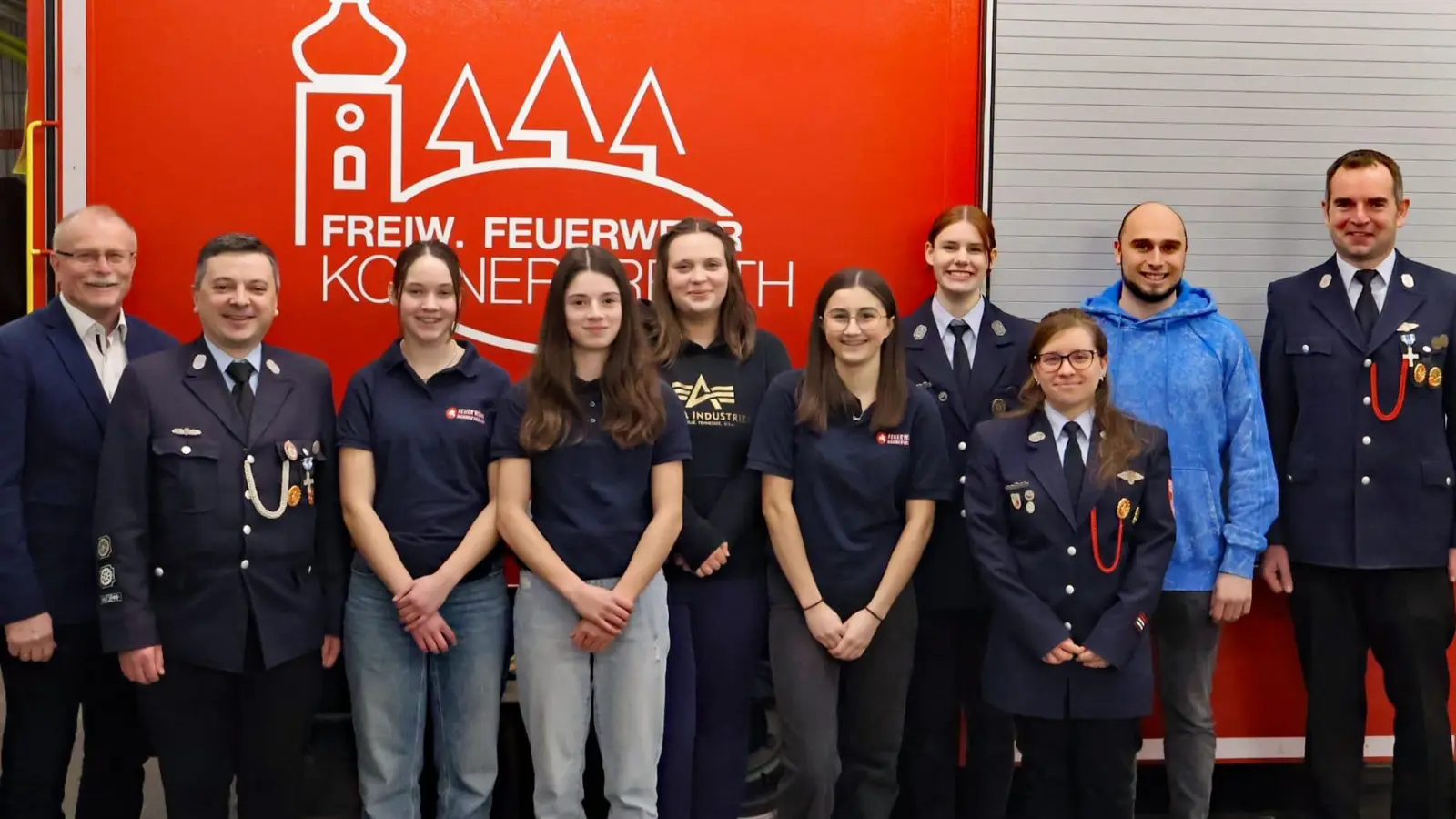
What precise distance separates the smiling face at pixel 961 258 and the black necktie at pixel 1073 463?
20.0 inches

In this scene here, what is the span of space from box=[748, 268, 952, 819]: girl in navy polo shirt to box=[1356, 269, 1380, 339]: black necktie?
137cm

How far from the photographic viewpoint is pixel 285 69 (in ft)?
11.0

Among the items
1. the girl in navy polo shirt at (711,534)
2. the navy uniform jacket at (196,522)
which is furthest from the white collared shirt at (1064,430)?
the navy uniform jacket at (196,522)

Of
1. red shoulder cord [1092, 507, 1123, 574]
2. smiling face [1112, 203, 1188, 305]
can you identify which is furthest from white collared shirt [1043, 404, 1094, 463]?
smiling face [1112, 203, 1188, 305]

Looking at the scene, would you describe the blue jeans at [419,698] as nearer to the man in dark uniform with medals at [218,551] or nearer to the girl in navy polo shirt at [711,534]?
the man in dark uniform with medals at [218,551]

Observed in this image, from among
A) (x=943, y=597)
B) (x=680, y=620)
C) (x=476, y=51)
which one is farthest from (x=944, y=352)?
(x=476, y=51)

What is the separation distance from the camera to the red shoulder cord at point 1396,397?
3434mm

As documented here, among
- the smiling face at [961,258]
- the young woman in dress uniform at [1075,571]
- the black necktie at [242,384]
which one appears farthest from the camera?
the smiling face at [961,258]

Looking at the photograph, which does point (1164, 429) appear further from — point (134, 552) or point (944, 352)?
point (134, 552)

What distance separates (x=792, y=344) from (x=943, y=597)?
845mm

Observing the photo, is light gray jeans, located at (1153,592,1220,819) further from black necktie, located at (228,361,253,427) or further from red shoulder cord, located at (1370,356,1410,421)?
black necktie, located at (228,361,253,427)

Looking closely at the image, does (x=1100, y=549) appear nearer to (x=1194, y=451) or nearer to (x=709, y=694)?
(x=1194, y=451)

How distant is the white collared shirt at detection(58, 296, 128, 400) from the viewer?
3.04m

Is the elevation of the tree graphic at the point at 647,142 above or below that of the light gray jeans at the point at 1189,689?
above
